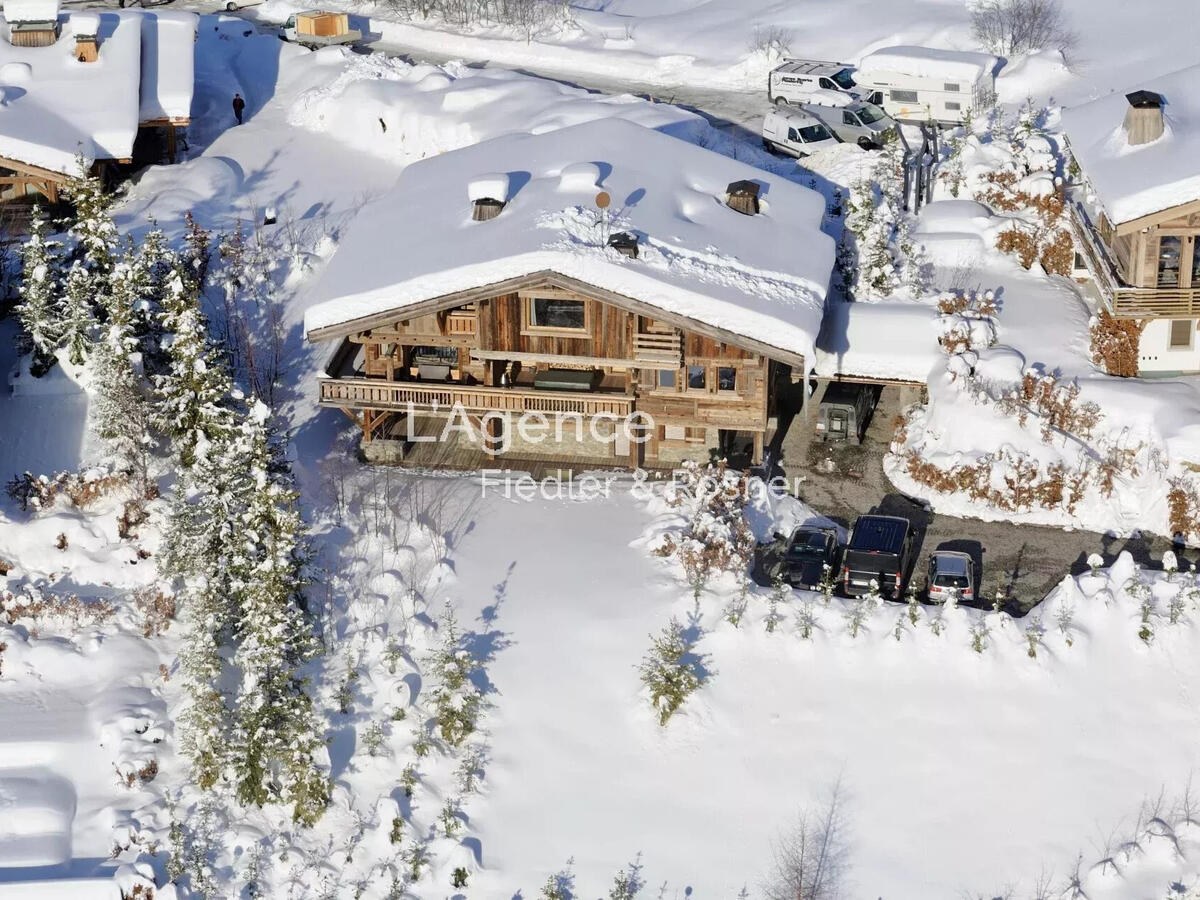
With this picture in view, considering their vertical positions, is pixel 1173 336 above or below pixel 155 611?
above

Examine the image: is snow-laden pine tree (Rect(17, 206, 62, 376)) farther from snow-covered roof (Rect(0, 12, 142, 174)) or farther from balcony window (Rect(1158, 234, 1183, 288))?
balcony window (Rect(1158, 234, 1183, 288))

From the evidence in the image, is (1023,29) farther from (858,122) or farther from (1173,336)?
(1173,336)

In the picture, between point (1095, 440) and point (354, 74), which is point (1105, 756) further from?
point (354, 74)

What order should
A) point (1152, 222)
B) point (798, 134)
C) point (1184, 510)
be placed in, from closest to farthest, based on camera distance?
point (1184, 510) < point (1152, 222) < point (798, 134)

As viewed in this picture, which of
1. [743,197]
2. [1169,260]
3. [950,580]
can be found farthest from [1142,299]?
[950,580]

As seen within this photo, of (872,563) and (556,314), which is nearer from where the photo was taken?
(872,563)

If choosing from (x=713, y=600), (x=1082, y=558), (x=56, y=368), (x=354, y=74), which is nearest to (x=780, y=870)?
(x=713, y=600)

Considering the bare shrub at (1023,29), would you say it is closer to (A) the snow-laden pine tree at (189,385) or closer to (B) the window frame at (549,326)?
(B) the window frame at (549,326)

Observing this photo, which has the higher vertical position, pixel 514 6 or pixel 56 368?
pixel 514 6
